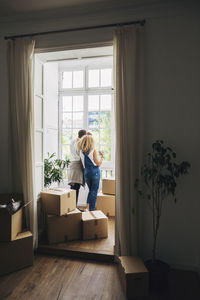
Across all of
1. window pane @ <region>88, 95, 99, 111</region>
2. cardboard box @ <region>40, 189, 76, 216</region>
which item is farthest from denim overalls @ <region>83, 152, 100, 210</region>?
window pane @ <region>88, 95, 99, 111</region>

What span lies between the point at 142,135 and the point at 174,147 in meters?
0.39

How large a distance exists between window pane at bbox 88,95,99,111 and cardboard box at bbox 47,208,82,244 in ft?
7.89

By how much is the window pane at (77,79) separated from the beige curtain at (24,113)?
1965mm

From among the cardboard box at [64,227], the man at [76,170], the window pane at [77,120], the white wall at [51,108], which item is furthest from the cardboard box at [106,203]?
the window pane at [77,120]

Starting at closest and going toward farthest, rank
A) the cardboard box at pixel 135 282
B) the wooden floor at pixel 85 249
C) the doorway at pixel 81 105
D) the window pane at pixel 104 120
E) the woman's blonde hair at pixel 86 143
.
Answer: the cardboard box at pixel 135 282, the wooden floor at pixel 85 249, the woman's blonde hair at pixel 86 143, the doorway at pixel 81 105, the window pane at pixel 104 120

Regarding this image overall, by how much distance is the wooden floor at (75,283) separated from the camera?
197 cm

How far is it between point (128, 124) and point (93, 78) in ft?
8.34

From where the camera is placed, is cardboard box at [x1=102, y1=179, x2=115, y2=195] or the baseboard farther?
cardboard box at [x1=102, y1=179, x2=115, y2=195]

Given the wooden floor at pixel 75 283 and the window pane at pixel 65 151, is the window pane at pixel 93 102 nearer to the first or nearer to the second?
the window pane at pixel 65 151

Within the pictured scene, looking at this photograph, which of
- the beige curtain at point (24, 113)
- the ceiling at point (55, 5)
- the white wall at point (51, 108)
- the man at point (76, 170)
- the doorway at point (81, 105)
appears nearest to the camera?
the ceiling at point (55, 5)

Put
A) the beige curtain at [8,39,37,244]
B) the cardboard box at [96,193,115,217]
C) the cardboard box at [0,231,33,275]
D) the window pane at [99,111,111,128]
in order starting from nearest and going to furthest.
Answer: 1. the cardboard box at [0,231,33,275]
2. the beige curtain at [8,39,37,244]
3. the cardboard box at [96,193,115,217]
4. the window pane at [99,111,111,128]

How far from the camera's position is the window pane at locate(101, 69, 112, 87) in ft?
14.8

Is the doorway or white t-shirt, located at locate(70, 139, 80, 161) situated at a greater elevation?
the doorway

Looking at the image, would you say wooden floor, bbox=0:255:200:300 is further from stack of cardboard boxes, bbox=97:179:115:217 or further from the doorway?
the doorway
